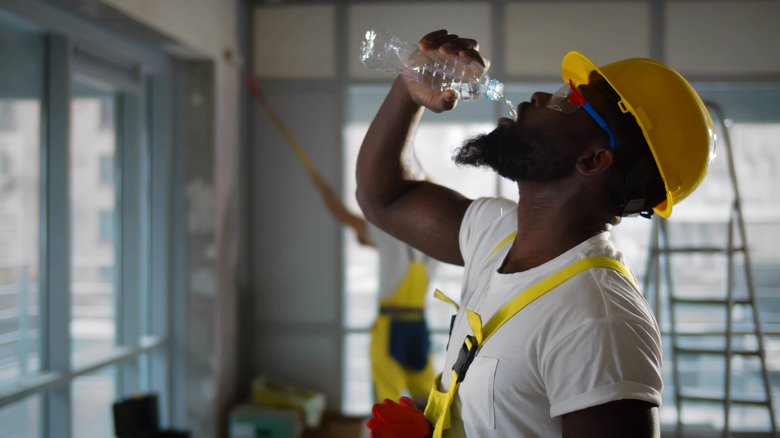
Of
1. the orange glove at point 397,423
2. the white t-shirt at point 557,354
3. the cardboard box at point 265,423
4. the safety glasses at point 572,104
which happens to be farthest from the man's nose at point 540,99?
the cardboard box at point 265,423

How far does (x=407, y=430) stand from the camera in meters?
1.04

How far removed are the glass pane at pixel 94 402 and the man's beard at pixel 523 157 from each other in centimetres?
218

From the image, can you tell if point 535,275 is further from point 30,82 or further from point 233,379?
point 233,379

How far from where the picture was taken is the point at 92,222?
108 inches

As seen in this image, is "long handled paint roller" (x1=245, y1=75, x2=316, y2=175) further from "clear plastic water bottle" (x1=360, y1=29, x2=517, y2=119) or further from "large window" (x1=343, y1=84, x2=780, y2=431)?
"clear plastic water bottle" (x1=360, y1=29, x2=517, y2=119)

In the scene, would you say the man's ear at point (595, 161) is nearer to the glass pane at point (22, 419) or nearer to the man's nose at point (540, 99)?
the man's nose at point (540, 99)

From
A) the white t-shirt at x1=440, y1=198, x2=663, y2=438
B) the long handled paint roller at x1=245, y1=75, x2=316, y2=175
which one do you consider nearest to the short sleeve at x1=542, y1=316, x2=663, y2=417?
the white t-shirt at x1=440, y1=198, x2=663, y2=438

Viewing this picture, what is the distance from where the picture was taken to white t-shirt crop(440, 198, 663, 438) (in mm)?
796

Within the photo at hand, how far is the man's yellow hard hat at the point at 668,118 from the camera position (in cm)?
104

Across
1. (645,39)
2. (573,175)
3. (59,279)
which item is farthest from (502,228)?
(645,39)

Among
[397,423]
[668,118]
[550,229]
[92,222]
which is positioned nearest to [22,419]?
[92,222]

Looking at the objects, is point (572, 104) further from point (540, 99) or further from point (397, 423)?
point (397, 423)

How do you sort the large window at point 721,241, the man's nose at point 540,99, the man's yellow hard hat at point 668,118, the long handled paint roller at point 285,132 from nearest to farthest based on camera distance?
the man's yellow hard hat at point 668,118 < the man's nose at point 540,99 < the large window at point 721,241 < the long handled paint roller at point 285,132

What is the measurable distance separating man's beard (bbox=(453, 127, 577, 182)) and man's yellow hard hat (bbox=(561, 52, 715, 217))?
137mm
